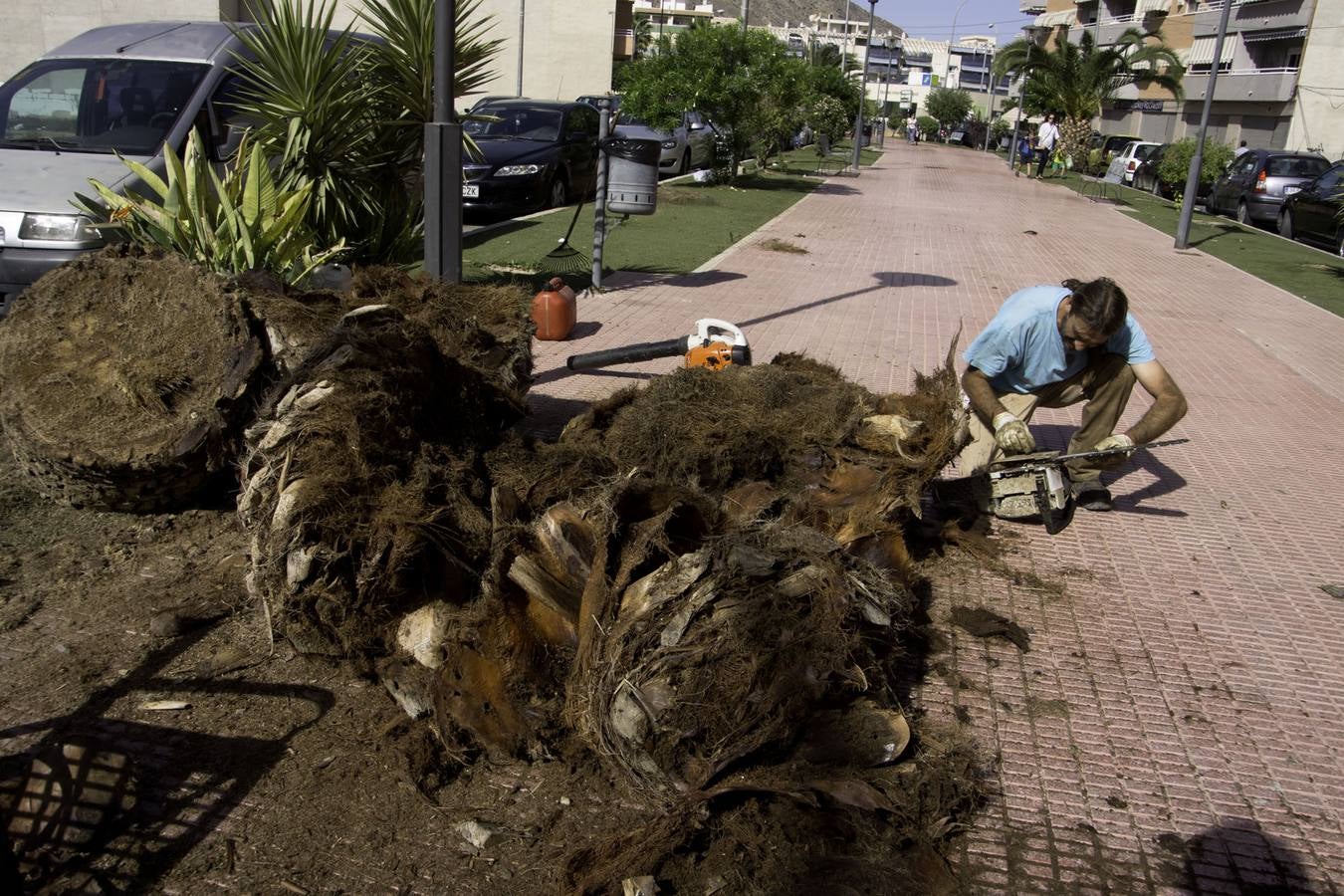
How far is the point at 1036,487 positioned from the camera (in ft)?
17.5

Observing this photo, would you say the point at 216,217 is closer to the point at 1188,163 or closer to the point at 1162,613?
the point at 1162,613

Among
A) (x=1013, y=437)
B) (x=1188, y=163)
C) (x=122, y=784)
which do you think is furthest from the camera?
(x=1188, y=163)

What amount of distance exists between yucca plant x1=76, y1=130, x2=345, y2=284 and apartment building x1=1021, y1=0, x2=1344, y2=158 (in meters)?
33.3

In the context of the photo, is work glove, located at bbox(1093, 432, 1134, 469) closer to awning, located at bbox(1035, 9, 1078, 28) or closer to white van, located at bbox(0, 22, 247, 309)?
white van, located at bbox(0, 22, 247, 309)

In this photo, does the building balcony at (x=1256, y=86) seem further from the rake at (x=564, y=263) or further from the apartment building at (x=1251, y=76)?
the rake at (x=564, y=263)

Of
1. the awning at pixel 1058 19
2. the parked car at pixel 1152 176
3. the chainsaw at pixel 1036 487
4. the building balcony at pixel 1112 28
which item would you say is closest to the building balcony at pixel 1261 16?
the parked car at pixel 1152 176

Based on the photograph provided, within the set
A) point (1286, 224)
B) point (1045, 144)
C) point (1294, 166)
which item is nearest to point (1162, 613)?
point (1286, 224)

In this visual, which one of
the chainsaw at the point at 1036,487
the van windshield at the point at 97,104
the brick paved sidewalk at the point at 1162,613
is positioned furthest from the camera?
the van windshield at the point at 97,104

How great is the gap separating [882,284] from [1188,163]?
70.1ft

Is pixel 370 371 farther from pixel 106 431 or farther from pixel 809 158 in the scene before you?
pixel 809 158

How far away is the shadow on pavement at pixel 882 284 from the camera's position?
403 inches

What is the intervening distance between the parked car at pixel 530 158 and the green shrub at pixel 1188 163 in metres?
17.9

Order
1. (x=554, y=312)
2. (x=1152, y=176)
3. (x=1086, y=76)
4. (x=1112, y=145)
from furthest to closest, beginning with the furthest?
(x=1112, y=145), (x=1086, y=76), (x=1152, y=176), (x=554, y=312)

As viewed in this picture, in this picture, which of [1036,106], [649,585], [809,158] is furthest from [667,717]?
[1036,106]
